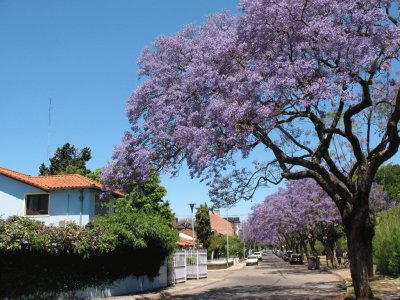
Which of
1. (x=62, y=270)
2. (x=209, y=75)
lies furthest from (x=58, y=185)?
(x=209, y=75)

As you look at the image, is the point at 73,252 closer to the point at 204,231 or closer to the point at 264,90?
the point at 264,90

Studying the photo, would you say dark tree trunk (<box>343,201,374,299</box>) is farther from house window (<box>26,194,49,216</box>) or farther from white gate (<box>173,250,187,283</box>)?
house window (<box>26,194,49,216</box>)

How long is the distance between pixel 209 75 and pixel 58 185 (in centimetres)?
2124

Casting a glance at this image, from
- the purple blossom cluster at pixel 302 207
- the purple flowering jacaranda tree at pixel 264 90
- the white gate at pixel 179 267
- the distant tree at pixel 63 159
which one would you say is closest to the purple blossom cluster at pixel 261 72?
the purple flowering jacaranda tree at pixel 264 90

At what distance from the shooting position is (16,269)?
14.8m

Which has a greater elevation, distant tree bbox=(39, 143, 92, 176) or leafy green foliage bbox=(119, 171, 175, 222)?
distant tree bbox=(39, 143, 92, 176)

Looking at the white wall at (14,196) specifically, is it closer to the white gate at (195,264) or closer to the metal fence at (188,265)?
the metal fence at (188,265)

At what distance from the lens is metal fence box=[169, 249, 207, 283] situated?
30.5 metres

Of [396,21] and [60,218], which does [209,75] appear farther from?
[60,218]

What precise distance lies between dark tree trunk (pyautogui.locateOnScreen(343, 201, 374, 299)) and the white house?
20178mm

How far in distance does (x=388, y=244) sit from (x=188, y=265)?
43.7ft

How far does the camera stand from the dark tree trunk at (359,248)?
55.0 ft

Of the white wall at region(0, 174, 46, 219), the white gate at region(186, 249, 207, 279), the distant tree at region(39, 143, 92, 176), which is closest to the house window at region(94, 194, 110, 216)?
the white wall at region(0, 174, 46, 219)

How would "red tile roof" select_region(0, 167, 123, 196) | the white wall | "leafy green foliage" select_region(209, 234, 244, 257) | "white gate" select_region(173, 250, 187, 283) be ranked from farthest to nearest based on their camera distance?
"leafy green foliage" select_region(209, 234, 244, 257) → the white wall → "red tile roof" select_region(0, 167, 123, 196) → "white gate" select_region(173, 250, 187, 283)
